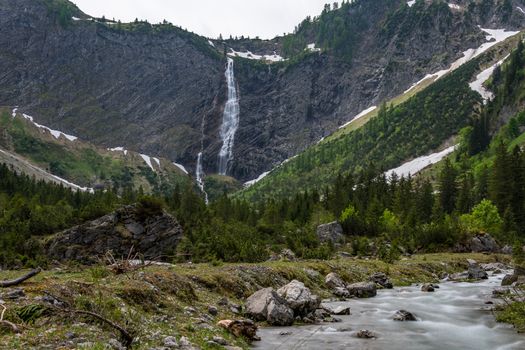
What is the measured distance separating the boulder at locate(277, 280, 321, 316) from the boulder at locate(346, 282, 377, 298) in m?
11.0

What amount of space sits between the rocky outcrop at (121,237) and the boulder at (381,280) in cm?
2419

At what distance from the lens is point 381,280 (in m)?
42.7

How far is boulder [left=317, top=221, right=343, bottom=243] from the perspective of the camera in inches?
3241

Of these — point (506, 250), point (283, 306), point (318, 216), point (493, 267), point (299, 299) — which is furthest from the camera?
point (318, 216)

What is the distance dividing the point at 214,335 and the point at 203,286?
9026 millimetres

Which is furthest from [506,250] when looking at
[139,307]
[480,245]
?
[139,307]

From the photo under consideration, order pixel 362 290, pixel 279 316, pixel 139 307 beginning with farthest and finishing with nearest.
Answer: pixel 362 290
pixel 279 316
pixel 139 307

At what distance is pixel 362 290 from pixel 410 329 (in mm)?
Answer: 11402

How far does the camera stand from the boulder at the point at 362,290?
117ft

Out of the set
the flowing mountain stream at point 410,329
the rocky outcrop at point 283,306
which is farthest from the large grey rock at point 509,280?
the rocky outcrop at point 283,306

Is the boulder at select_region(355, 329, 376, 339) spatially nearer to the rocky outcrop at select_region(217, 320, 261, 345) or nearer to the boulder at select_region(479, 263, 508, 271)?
the rocky outcrop at select_region(217, 320, 261, 345)

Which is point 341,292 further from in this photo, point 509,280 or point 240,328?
point 240,328

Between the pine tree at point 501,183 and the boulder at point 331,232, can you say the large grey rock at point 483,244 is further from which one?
the pine tree at point 501,183

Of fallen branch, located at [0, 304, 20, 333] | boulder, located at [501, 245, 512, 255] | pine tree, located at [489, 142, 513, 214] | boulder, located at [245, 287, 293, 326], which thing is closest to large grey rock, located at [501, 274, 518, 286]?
boulder, located at [245, 287, 293, 326]
